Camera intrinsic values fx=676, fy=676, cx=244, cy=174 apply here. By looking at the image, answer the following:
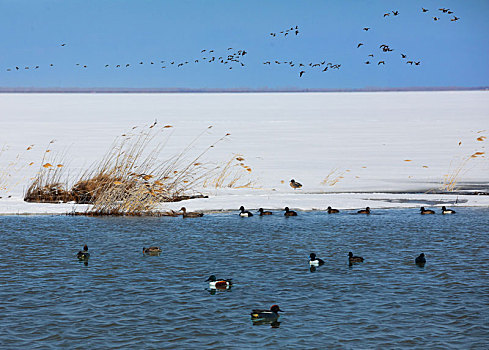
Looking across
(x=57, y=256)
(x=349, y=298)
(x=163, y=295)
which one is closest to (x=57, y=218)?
(x=57, y=256)

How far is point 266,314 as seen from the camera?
877 centimetres

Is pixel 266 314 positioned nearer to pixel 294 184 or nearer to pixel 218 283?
pixel 218 283

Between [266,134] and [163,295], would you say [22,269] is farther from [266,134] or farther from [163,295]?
[266,134]

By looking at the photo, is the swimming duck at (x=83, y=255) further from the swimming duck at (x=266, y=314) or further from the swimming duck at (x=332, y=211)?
the swimming duck at (x=332, y=211)

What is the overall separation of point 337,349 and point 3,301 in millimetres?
4890

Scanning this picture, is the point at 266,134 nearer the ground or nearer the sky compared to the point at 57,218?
nearer the sky

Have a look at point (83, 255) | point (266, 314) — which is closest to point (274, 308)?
point (266, 314)

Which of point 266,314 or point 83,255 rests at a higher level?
point 83,255

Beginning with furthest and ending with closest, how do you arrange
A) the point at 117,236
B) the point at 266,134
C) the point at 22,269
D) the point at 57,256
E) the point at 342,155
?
the point at 266,134 → the point at 342,155 → the point at 117,236 → the point at 57,256 → the point at 22,269

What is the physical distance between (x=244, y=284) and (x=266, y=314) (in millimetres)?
1891

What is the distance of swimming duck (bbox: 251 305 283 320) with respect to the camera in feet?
28.7

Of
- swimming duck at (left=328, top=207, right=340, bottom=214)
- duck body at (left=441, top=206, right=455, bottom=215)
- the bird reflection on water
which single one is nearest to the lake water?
the bird reflection on water

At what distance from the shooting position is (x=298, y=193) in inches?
833

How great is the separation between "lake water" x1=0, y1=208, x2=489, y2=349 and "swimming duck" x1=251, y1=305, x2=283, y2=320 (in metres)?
0.13
